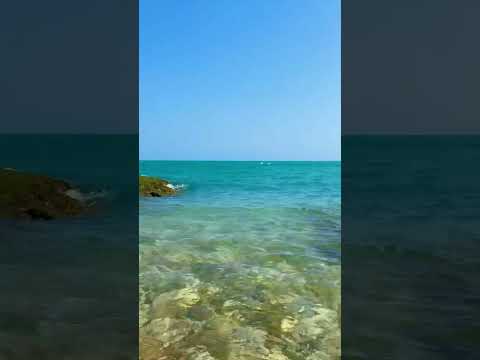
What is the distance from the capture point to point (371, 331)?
13.5 feet

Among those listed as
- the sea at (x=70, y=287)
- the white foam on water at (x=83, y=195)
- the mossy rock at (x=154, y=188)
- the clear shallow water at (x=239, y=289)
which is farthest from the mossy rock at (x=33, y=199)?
the mossy rock at (x=154, y=188)

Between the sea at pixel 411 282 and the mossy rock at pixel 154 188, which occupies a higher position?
the mossy rock at pixel 154 188

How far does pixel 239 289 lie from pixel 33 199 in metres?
7.11

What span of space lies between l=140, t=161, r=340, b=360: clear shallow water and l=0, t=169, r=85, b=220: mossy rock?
7.15ft

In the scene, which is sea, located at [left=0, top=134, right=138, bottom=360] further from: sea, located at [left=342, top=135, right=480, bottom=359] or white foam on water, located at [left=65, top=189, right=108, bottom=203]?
sea, located at [left=342, top=135, right=480, bottom=359]

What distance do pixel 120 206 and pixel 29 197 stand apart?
2703 mm

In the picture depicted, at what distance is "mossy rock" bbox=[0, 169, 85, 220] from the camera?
9.70 metres

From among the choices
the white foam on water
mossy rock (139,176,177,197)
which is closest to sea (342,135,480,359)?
the white foam on water

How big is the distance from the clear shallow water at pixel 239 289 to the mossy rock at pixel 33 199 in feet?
7.15

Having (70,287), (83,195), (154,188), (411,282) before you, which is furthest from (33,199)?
(411,282)

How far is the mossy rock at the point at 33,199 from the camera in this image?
970cm

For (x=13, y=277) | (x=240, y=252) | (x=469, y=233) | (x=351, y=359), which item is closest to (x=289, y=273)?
(x=240, y=252)

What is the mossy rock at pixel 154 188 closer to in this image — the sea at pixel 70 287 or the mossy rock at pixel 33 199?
the mossy rock at pixel 33 199

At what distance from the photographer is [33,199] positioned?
10219 millimetres
